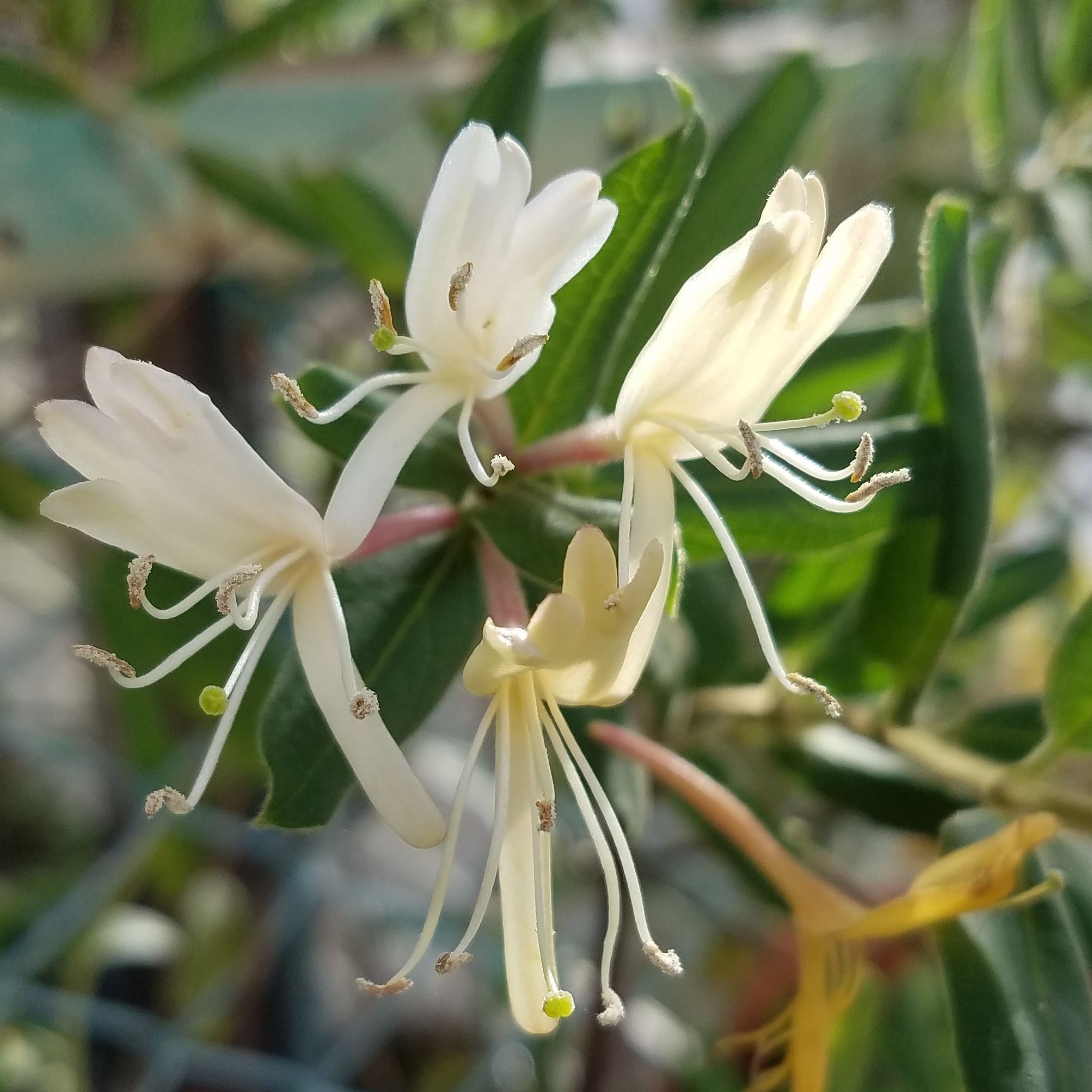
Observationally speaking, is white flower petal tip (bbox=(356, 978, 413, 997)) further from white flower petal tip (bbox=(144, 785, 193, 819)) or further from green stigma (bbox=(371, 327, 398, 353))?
green stigma (bbox=(371, 327, 398, 353))

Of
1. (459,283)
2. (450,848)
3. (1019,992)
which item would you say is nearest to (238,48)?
(459,283)

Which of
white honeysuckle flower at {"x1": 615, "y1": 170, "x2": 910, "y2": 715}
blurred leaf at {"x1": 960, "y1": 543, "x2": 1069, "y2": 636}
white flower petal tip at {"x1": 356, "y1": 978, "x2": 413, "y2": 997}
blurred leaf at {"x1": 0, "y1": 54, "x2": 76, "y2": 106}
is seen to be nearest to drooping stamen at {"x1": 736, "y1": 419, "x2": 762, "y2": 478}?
white honeysuckle flower at {"x1": 615, "y1": 170, "x2": 910, "y2": 715}

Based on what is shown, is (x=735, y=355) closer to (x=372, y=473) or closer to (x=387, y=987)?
(x=372, y=473)

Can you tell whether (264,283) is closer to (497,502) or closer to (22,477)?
(22,477)

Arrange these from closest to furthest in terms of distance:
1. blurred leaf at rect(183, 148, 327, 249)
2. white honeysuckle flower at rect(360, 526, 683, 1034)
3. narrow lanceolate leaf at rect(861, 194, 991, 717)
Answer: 1. white honeysuckle flower at rect(360, 526, 683, 1034)
2. narrow lanceolate leaf at rect(861, 194, 991, 717)
3. blurred leaf at rect(183, 148, 327, 249)

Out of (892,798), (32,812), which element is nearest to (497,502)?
Answer: (892,798)

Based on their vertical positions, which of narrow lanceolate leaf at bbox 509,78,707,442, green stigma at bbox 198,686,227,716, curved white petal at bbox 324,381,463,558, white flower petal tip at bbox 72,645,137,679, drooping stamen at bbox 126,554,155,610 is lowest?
green stigma at bbox 198,686,227,716

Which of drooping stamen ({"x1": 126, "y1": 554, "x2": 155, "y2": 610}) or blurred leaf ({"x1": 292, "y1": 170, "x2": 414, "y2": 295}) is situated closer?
drooping stamen ({"x1": 126, "y1": 554, "x2": 155, "y2": 610})
